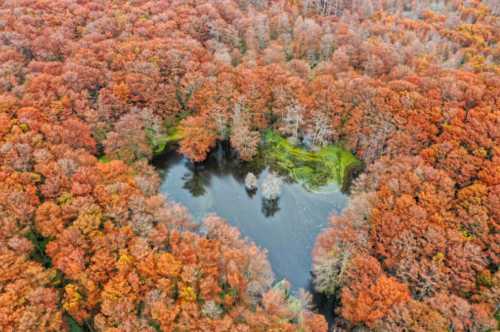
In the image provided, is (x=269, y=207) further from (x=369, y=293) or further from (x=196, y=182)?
(x=369, y=293)

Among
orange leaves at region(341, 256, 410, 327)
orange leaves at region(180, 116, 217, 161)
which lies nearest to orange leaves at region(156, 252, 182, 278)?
orange leaves at region(341, 256, 410, 327)

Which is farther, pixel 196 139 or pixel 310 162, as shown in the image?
pixel 310 162

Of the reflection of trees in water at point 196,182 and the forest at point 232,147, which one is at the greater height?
the forest at point 232,147

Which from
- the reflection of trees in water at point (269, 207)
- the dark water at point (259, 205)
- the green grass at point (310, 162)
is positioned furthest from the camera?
the green grass at point (310, 162)

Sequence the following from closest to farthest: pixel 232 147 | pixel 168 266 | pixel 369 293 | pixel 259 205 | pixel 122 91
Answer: pixel 168 266, pixel 369 293, pixel 259 205, pixel 122 91, pixel 232 147

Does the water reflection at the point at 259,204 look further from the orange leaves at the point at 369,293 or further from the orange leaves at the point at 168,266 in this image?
the orange leaves at the point at 168,266

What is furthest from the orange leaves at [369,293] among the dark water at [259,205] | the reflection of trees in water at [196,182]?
the reflection of trees in water at [196,182]

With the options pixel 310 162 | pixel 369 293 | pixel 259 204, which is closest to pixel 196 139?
pixel 259 204

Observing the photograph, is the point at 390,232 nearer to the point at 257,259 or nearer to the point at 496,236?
the point at 496,236

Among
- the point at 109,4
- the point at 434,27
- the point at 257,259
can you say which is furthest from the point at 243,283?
the point at 434,27
